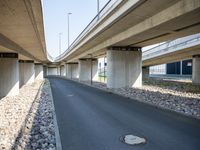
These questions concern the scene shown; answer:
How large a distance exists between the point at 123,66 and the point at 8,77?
11.8 meters

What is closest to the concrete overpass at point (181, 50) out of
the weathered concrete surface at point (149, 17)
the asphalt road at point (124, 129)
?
the weathered concrete surface at point (149, 17)

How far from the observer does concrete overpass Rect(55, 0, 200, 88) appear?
13.8 meters

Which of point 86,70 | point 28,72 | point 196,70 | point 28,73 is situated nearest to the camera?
point 196,70

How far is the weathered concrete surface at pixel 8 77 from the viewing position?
79.5ft

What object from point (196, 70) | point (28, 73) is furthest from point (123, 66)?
point (28, 73)

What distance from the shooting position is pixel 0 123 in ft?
39.7

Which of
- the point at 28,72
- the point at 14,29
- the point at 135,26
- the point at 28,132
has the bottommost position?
the point at 28,132

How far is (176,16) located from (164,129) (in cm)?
628

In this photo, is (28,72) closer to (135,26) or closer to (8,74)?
(8,74)

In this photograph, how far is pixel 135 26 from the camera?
1952cm

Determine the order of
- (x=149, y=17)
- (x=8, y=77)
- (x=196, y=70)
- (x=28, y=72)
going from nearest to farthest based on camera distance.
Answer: (x=149, y=17) → (x=8, y=77) → (x=196, y=70) → (x=28, y=72)

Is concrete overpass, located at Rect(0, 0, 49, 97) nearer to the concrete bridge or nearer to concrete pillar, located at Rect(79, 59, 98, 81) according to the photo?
the concrete bridge

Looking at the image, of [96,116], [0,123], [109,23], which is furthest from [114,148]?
[109,23]

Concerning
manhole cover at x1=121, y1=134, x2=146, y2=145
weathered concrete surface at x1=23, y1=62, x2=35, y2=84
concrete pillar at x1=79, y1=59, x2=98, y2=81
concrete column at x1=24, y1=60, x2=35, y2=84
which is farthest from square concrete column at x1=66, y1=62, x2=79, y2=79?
manhole cover at x1=121, y1=134, x2=146, y2=145
